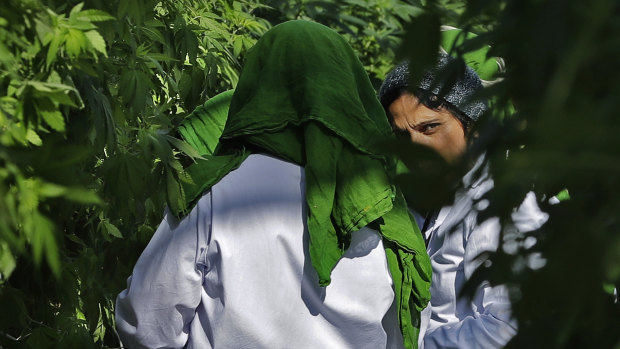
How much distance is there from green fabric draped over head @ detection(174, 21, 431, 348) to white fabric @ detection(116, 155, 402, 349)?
0.15 ft

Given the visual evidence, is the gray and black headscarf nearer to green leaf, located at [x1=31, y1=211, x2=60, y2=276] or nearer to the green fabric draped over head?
the green fabric draped over head

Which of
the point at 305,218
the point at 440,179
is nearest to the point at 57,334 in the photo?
the point at 305,218

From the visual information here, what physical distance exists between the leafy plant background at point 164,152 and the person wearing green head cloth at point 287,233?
0.15 m

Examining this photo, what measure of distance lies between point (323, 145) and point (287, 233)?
20 cm

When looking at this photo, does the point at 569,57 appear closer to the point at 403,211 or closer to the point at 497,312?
the point at 403,211

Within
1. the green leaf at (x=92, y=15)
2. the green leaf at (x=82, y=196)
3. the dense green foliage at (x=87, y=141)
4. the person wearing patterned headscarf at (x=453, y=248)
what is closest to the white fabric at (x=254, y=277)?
the dense green foliage at (x=87, y=141)

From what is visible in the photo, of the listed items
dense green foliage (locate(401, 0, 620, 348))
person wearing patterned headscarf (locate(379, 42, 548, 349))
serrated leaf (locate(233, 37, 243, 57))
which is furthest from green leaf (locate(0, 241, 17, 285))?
serrated leaf (locate(233, 37, 243, 57))

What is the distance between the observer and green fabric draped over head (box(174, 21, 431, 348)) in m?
1.99

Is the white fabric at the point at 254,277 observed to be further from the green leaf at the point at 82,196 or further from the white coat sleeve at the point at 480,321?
the green leaf at the point at 82,196

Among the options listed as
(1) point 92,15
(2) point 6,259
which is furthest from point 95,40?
(2) point 6,259

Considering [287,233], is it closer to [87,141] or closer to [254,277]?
[254,277]

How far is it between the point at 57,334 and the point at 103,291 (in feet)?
0.96

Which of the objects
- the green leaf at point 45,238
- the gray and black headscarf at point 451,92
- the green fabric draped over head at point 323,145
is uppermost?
the green leaf at point 45,238

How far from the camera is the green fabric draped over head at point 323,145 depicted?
6.52ft
